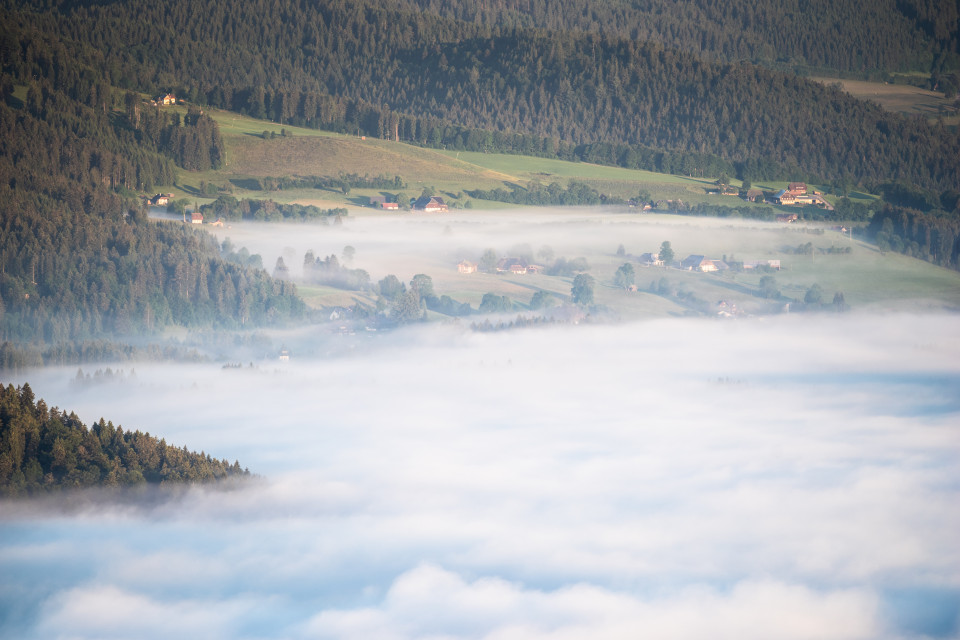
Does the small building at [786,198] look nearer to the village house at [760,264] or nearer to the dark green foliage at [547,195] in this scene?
the village house at [760,264]

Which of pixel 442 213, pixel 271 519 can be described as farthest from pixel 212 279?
pixel 271 519

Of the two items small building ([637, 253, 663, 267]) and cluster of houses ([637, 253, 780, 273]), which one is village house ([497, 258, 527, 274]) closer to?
small building ([637, 253, 663, 267])

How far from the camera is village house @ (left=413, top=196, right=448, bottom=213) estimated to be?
174 metres

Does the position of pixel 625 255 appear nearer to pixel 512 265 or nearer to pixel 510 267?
pixel 512 265

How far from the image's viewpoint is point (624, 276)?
→ 7146 inches

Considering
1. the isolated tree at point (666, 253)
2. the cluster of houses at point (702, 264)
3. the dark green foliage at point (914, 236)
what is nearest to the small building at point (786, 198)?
the dark green foliage at point (914, 236)

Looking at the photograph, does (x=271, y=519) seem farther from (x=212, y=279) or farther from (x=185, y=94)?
(x=185, y=94)

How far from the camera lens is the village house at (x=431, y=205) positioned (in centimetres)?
17400

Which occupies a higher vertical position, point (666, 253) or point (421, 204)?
point (421, 204)

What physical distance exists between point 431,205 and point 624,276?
2562 centimetres

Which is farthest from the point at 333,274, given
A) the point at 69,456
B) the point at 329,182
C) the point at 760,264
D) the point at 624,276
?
the point at 69,456

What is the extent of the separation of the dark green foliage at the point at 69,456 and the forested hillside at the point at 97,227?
5868 cm

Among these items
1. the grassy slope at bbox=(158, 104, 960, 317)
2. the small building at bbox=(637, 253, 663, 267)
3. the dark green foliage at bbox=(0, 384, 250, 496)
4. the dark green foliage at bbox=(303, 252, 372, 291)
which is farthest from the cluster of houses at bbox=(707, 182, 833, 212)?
the dark green foliage at bbox=(0, 384, 250, 496)

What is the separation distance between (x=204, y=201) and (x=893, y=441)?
3247 inches
